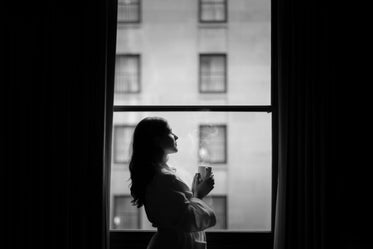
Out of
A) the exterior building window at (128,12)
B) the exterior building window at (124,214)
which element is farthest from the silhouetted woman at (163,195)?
the exterior building window at (128,12)

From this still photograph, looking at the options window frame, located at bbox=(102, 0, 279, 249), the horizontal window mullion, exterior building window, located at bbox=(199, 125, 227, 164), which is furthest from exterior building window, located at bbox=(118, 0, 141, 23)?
exterior building window, located at bbox=(199, 125, 227, 164)

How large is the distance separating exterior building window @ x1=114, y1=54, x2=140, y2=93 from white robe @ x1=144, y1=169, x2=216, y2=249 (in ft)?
2.35

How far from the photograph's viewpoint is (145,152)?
179 cm

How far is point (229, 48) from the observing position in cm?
240

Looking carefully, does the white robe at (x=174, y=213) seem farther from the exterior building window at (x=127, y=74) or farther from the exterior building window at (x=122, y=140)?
the exterior building window at (x=127, y=74)

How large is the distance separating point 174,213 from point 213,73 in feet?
3.21

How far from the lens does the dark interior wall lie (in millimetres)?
2125

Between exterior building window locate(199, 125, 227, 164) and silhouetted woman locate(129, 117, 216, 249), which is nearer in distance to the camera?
silhouetted woman locate(129, 117, 216, 249)
